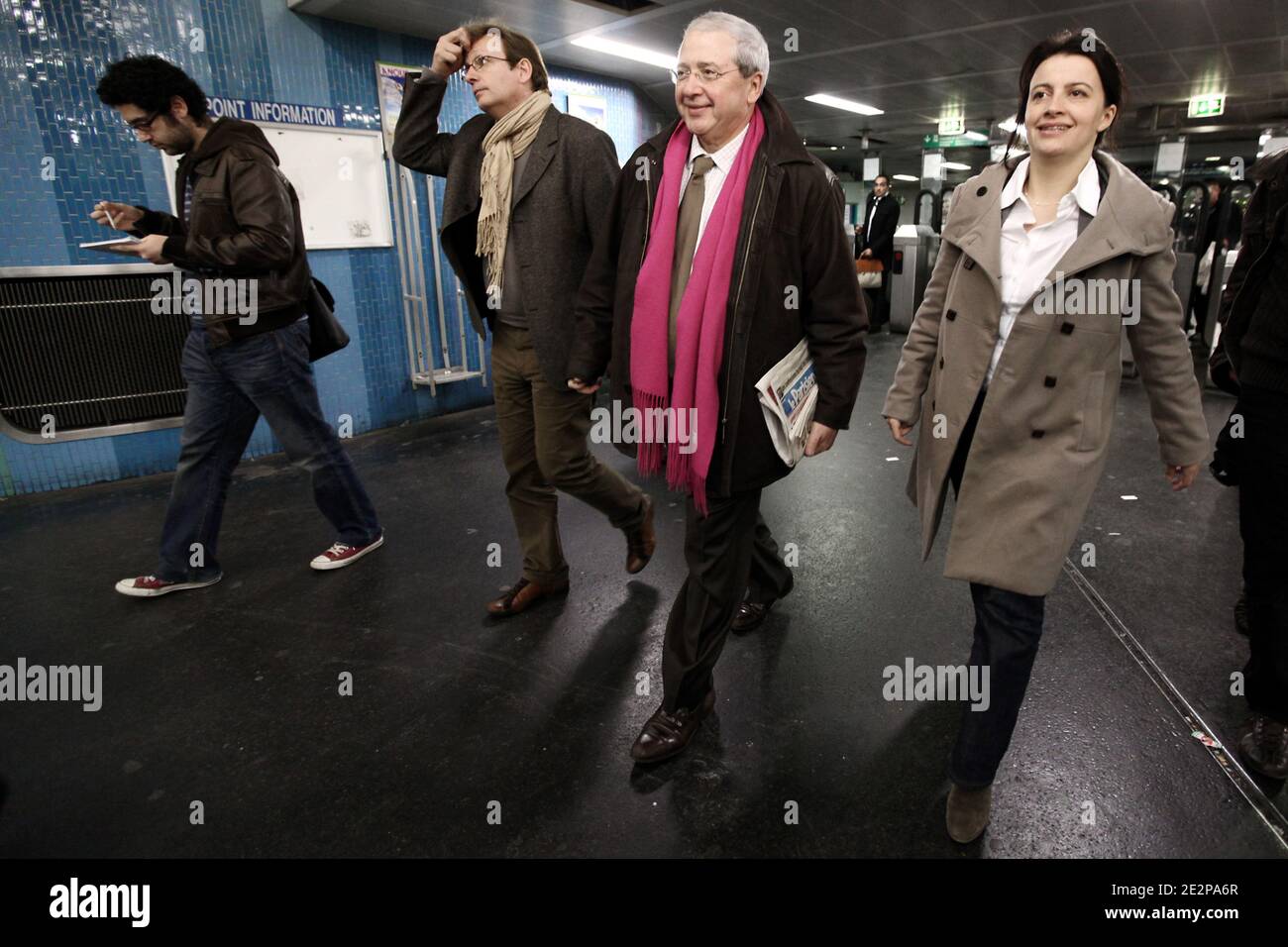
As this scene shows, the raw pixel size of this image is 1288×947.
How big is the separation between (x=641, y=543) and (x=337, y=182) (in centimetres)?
356

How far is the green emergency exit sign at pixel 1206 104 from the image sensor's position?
8.65m

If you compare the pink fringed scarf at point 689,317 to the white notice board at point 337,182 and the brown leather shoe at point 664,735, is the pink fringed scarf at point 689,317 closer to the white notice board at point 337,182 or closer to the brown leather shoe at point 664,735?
the brown leather shoe at point 664,735

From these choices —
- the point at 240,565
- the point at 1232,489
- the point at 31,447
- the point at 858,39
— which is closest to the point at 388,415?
the point at 31,447

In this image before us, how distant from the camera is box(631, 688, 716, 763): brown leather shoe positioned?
1.96 m

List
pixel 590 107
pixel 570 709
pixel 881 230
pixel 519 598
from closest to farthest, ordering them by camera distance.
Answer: pixel 570 709, pixel 519 598, pixel 590 107, pixel 881 230

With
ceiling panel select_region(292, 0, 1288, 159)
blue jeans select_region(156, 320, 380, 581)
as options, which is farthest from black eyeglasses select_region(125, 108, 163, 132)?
ceiling panel select_region(292, 0, 1288, 159)

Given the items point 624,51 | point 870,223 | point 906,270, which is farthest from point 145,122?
point 906,270

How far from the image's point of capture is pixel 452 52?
2285 mm

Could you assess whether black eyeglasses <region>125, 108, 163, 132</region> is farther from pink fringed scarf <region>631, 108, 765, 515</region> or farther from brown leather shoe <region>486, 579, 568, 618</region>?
brown leather shoe <region>486, 579, 568, 618</region>

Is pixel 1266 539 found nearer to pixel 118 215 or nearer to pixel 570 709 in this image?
pixel 570 709

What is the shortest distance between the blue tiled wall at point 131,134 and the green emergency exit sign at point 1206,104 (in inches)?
342

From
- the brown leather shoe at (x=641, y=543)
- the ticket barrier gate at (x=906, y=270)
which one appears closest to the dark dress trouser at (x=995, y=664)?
the brown leather shoe at (x=641, y=543)

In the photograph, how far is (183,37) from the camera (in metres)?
4.12

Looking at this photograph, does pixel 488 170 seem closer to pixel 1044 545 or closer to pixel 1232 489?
pixel 1044 545
